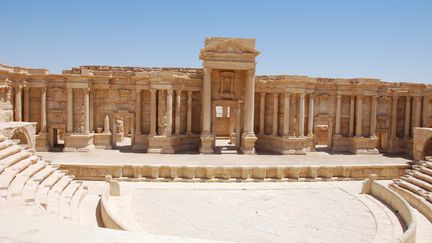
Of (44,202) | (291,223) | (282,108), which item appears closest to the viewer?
(44,202)

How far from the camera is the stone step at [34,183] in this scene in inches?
384

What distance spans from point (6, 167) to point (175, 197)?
6486 millimetres

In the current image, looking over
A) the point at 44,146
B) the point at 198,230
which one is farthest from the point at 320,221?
the point at 44,146

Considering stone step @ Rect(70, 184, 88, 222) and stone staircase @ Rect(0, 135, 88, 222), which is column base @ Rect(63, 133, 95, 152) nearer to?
stone staircase @ Rect(0, 135, 88, 222)

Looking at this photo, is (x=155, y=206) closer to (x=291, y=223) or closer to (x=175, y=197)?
(x=175, y=197)

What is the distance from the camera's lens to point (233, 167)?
1730 cm

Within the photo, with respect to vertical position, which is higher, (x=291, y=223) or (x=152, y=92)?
(x=152, y=92)

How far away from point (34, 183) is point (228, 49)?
14.8 metres

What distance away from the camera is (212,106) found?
23.8 metres

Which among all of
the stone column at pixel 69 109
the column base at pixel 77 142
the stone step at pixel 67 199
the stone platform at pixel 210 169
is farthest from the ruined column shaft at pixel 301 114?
the stone column at pixel 69 109

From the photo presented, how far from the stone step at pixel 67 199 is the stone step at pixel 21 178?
51.7 inches

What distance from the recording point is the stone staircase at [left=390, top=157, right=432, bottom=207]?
14230 mm

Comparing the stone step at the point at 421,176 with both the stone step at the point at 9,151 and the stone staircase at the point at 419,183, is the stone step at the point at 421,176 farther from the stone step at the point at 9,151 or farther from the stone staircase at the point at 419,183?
the stone step at the point at 9,151

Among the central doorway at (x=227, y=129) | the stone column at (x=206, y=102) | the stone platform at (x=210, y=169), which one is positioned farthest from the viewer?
the central doorway at (x=227, y=129)
